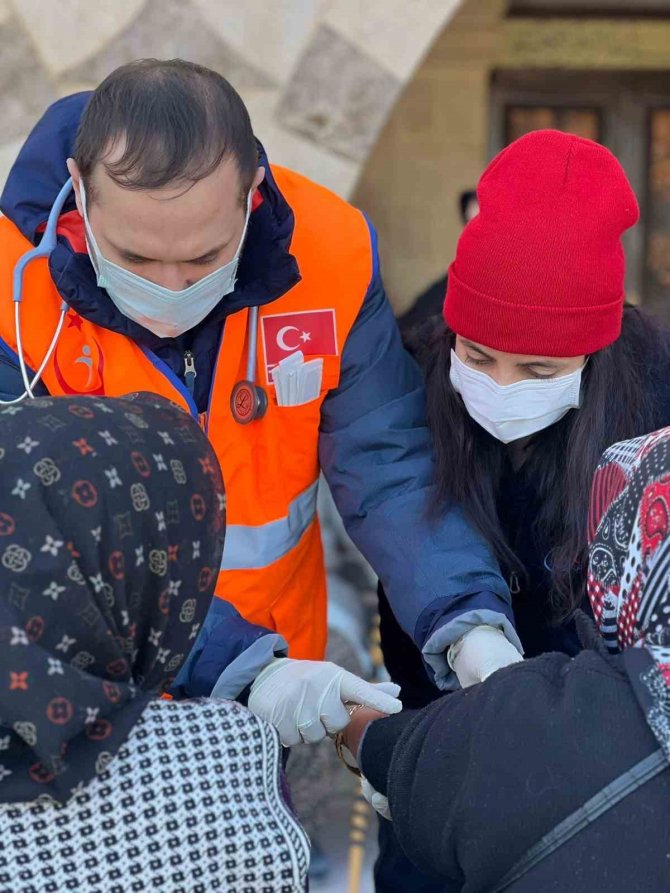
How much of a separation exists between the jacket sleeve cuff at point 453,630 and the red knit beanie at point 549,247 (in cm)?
36

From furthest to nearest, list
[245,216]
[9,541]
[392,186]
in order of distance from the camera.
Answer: [392,186]
[245,216]
[9,541]

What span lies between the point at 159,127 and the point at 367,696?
0.74 meters

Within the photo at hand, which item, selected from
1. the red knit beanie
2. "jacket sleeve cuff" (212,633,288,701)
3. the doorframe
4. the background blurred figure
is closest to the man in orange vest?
"jacket sleeve cuff" (212,633,288,701)

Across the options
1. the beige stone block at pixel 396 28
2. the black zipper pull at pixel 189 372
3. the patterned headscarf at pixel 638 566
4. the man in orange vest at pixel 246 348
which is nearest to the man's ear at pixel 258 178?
the man in orange vest at pixel 246 348

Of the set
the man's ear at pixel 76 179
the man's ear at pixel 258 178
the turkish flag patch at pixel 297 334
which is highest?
the man's ear at pixel 76 179

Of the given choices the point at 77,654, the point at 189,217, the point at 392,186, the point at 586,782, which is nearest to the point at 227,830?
the point at 77,654

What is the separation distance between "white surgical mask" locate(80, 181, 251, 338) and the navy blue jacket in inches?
1.0

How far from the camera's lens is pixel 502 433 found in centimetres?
187

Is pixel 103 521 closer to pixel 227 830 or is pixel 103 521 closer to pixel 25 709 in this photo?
pixel 25 709

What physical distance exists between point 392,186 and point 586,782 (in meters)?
4.32

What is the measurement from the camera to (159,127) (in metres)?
1.59

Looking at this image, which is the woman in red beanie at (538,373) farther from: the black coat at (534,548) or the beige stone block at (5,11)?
the beige stone block at (5,11)

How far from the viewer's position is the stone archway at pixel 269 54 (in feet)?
9.57

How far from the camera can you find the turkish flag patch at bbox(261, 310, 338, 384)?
1877 mm
